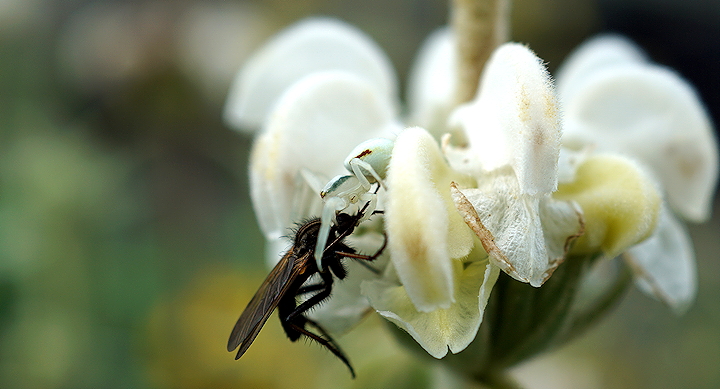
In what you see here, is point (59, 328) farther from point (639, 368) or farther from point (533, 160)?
point (639, 368)

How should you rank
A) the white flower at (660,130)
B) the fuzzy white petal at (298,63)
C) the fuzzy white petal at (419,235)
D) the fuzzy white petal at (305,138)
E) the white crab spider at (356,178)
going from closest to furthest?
the fuzzy white petal at (419,235) < the white crab spider at (356,178) < the fuzzy white petal at (305,138) < the white flower at (660,130) < the fuzzy white petal at (298,63)

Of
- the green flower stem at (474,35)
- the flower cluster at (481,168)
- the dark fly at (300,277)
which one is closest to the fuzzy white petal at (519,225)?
the flower cluster at (481,168)

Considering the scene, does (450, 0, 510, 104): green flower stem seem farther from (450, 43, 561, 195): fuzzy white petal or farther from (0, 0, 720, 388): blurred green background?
(0, 0, 720, 388): blurred green background

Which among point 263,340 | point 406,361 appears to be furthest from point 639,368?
point 406,361

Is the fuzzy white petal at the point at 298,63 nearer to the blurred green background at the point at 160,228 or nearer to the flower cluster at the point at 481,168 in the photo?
the flower cluster at the point at 481,168

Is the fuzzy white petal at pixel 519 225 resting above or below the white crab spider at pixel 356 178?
below

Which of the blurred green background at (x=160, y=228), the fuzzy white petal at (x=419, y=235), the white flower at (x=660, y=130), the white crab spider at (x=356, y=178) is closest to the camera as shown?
the fuzzy white petal at (x=419, y=235)

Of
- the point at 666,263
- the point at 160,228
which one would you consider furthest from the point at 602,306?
the point at 160,228
